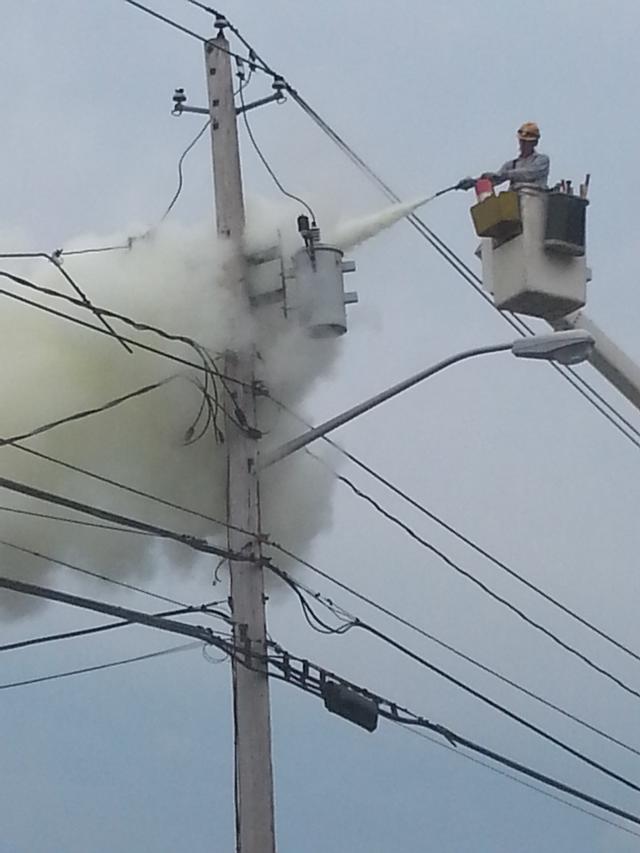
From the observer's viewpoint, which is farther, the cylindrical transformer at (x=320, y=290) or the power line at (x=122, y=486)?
the power line at (x=122, y=486)

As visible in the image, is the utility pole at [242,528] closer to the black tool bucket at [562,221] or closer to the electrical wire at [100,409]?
the electrical wire at [100,409]

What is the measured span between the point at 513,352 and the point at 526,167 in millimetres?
1744

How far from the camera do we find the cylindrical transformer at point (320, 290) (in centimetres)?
1449

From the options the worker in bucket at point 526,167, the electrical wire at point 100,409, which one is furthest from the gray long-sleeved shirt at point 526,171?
the electrical wire at point 100,409

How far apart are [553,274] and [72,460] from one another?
4131 mm

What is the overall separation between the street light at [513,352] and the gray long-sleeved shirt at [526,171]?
1.40 metres

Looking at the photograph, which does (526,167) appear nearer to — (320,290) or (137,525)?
(320,290)

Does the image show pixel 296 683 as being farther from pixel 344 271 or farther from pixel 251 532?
pixel 344 271

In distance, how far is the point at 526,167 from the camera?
14.8m

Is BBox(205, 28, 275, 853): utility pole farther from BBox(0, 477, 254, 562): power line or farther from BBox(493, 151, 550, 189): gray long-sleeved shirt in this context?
BBox(493, 151, 550, 189): gray long-sleeved shirt

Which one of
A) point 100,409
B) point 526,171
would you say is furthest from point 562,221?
point 100,409

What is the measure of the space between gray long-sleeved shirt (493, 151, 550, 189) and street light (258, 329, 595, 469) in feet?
4.61

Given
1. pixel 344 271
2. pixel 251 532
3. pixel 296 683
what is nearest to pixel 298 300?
pixel 344 271

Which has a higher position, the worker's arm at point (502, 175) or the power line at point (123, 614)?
the worker's arm at point (502, 175)
